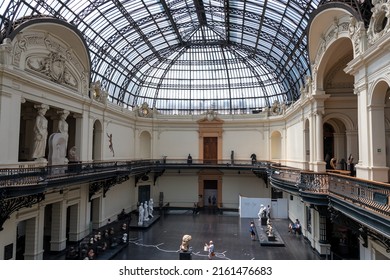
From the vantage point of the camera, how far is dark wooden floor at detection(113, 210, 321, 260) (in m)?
16.7

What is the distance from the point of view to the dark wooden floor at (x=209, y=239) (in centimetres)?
1669

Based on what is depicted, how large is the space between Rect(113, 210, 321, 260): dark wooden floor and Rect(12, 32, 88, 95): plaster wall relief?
11530mm

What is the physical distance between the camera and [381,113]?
429 inches

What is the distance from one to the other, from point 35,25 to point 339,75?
17.9 meters

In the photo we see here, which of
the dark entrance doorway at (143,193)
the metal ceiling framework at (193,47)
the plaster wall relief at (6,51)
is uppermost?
the metal ceiling framework at (193,47)

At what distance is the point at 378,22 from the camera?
10625 mm

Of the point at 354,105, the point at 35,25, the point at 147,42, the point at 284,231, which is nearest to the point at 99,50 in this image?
the point at 147,42

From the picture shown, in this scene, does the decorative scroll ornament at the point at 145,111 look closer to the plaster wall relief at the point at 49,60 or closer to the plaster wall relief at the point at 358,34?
the plaster wall relief at the point at 49,60

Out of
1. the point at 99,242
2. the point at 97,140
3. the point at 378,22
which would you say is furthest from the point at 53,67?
the point at 378,22

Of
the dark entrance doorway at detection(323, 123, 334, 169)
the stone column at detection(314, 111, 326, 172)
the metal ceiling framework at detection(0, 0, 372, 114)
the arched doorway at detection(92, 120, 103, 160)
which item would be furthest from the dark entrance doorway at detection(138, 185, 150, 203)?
the stone column at detection(314, 111, 326, 172)

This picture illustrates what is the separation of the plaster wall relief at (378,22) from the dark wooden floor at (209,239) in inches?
471

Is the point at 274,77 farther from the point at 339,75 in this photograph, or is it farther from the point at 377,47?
the point at 377,47

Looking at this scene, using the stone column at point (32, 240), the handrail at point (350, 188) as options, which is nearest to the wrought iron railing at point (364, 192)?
the handrail at point (350, 188)

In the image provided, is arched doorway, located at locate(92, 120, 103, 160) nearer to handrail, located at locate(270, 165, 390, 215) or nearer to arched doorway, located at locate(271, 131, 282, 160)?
handrail, located at locate(270, 165, 390, 215)
